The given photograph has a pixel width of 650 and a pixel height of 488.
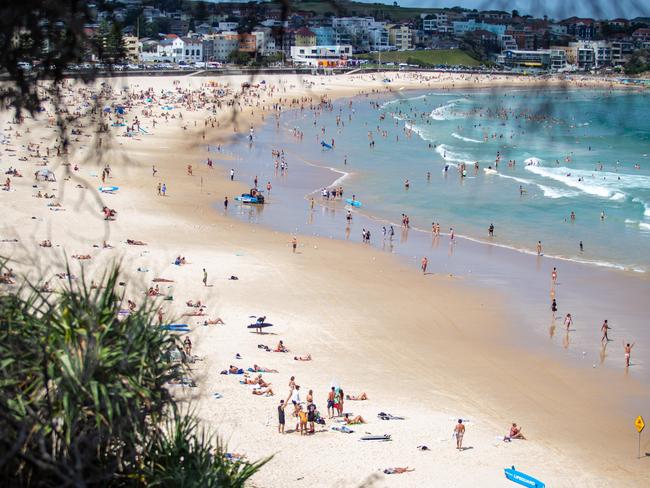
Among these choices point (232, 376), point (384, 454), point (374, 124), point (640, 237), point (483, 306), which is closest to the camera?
point (384, 454)

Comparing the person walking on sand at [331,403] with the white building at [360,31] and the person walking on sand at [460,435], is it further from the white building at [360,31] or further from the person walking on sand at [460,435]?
the white building at [360,31]

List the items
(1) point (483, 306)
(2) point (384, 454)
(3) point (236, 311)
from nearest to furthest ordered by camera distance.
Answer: (2) point (384, 454)
(3) point (236, 311)
(1) point (483, 306)

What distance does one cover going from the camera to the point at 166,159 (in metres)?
44.9

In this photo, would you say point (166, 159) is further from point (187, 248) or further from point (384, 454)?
point (384, 454)

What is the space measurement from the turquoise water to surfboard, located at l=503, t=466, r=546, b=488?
550 centimetres

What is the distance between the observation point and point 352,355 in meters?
18.5

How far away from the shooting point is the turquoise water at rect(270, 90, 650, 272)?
30656 mm

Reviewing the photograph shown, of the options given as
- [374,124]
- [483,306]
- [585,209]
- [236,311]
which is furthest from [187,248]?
[374,124]

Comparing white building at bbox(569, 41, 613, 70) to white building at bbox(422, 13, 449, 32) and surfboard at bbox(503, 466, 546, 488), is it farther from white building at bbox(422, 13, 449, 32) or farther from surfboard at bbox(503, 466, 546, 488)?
surfboard at bbox(503, 466, 546, 488)

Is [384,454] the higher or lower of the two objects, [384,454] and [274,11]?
the lower

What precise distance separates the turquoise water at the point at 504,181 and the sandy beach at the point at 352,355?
4.17 m

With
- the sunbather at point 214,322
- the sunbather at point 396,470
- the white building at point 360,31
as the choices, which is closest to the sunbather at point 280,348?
the sunbather at point 214,322

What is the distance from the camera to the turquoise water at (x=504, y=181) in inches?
1207

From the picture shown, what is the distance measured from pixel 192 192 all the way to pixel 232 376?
21401 mm
